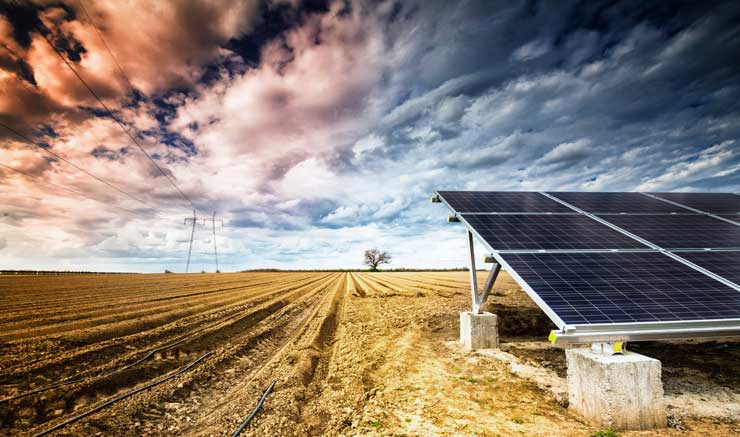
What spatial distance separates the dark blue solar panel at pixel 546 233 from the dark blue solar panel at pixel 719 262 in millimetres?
1067

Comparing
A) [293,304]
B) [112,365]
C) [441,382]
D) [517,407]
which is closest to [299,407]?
[441,382]

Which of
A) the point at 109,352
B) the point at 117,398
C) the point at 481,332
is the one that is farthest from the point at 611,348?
the point at 109,352

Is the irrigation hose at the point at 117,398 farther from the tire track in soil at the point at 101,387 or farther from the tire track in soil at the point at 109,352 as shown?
the tire track in soil at the point at 109,352

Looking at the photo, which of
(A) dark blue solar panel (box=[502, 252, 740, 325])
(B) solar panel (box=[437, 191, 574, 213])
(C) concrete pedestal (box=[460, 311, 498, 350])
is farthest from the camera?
(B) solar panel (box=[437, 191, 574, 213])

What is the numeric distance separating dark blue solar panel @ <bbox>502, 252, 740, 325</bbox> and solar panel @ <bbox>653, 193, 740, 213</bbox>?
709cm

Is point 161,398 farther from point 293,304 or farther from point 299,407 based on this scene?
point 293,304

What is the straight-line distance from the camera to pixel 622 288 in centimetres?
700

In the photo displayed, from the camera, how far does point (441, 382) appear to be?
27.5 feet

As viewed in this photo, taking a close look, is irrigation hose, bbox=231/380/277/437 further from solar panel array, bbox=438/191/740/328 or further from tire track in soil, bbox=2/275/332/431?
solar panel array, bbox=438/191/740/328

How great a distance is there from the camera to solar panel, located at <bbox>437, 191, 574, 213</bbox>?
37.1 ft

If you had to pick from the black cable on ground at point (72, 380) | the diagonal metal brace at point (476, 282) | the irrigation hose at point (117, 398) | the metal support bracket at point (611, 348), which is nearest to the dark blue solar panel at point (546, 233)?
the diagonal metal brace at point (476, 282)

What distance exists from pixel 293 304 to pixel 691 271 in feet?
76.7

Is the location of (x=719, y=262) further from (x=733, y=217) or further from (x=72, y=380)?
(x=72, y=380)

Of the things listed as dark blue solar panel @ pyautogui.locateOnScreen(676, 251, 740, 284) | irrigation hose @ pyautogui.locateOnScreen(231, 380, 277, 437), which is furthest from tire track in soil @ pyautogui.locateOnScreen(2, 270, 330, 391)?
dark blue solar panel @ pyautogui.locateOnScreen(676, 251, 740, 284)
